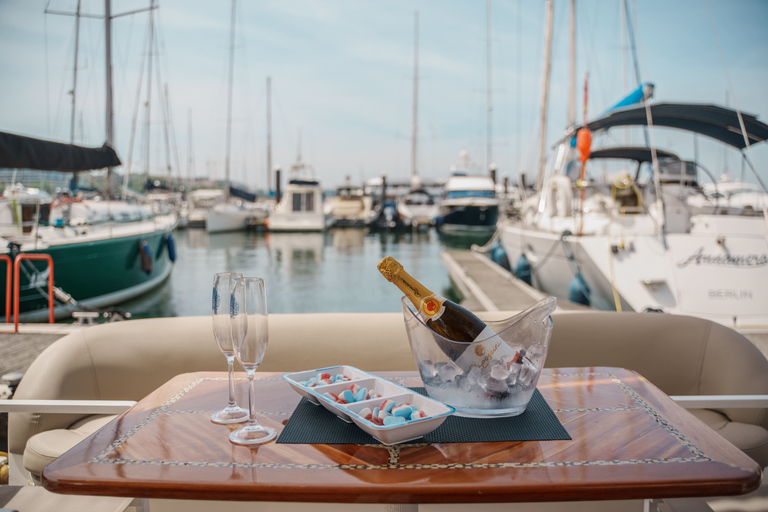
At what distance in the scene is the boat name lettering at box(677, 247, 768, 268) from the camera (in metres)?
5.54

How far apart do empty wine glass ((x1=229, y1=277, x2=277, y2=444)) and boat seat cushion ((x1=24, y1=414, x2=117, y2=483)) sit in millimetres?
815

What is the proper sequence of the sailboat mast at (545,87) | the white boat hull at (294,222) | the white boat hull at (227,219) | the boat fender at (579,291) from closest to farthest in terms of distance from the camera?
the boat fender at (579,291)
the sailboat mast at (545,87)
the white boat hull at (227,219)
the white boat hull at (294,222)

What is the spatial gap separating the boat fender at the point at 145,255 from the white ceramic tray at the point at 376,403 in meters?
9.37

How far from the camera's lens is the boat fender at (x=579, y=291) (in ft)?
22.1

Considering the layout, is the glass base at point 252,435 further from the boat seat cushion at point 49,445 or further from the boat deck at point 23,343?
the boat deck at point 23,343

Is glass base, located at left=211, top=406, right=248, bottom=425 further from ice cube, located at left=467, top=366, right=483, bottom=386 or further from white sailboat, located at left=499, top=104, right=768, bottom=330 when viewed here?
white sailboat, located at left=499, top=104, right=768, bottom=330

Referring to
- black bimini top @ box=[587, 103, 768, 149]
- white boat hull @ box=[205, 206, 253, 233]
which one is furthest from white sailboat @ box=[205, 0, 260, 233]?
black bimini top @ box=[587, 103, 768, 149]

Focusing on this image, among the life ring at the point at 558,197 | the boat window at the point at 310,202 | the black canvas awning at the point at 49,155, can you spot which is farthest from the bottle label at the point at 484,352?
the boat window at the point at 310,202

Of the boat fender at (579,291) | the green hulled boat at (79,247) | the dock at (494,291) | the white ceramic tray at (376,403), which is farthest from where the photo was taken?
the green hulled boat at (79,247)

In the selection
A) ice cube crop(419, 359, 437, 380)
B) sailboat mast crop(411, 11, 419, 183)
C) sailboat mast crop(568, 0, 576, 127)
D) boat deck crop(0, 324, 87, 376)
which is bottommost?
boat deck crop(0, 324, 87, 376)

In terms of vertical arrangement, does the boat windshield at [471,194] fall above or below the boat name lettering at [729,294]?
above

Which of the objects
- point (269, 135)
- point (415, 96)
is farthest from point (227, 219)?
point (415, 96)

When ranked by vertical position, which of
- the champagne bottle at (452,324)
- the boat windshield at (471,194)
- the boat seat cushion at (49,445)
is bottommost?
the boat seat cushion at (49,445)

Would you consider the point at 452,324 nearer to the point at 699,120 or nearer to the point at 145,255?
the point at 699,120
